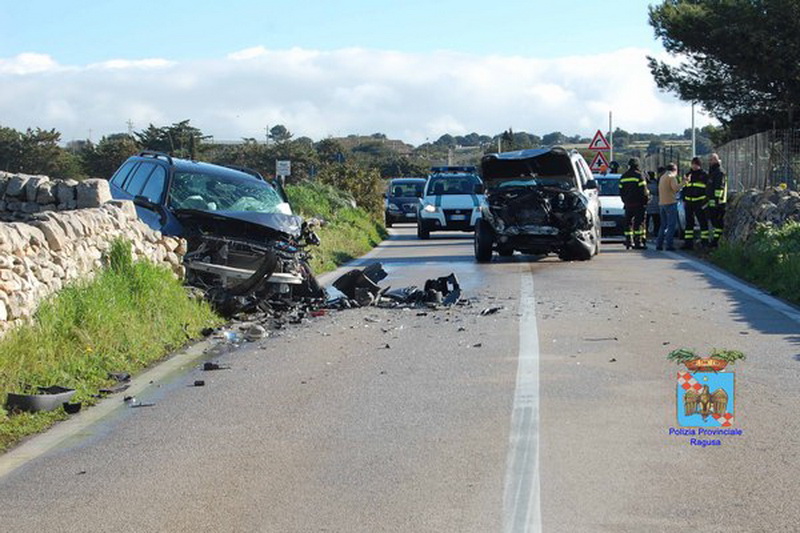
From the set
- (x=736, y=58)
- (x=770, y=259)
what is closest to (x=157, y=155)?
(x=770, y=259)

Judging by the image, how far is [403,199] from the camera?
1793 inches

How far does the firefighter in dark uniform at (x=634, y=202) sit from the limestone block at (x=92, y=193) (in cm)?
1283

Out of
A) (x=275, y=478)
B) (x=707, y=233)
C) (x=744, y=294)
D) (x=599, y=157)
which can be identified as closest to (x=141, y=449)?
(x=275, y=478)

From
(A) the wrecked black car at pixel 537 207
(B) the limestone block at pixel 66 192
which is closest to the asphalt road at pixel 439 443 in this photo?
(B) the limestone block at pixel 66 192

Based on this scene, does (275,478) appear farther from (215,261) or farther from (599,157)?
(599,157)

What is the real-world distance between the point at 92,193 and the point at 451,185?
19.6 metres

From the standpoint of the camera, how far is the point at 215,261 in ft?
46.9

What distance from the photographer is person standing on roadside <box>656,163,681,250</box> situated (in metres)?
25.5

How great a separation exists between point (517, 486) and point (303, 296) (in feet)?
29.6

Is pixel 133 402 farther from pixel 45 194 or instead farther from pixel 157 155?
pixel 45 194

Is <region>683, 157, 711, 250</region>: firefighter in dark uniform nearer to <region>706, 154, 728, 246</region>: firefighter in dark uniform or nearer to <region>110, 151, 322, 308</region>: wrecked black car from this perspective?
<region>706, 154, 728, 246</region>: firefighter in dark uniform

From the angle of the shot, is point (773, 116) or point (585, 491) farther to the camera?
point (773, 116)

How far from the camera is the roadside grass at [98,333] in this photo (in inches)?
357

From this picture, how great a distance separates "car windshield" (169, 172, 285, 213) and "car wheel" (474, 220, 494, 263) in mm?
6778
